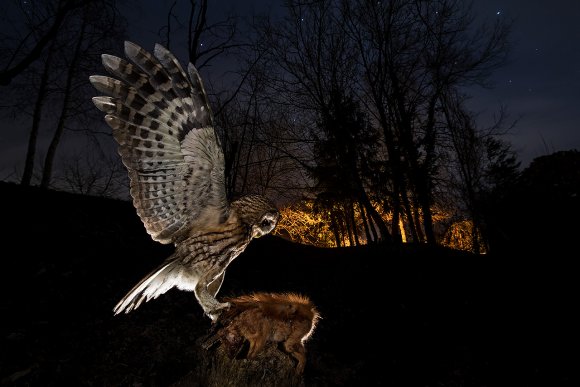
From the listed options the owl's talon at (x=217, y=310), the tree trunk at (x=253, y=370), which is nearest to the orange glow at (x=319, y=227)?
the tree trunk at (x=253, y=370)

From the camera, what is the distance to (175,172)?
2.70 m

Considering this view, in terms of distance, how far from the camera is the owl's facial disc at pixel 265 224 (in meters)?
2.92

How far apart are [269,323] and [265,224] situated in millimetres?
892

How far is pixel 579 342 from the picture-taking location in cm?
531

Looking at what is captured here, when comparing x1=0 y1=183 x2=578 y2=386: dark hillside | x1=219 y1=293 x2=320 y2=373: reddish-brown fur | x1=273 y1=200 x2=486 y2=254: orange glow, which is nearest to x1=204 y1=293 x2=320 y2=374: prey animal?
x1=219 y1=293 x2=320 y2=373: reddish-brown fur

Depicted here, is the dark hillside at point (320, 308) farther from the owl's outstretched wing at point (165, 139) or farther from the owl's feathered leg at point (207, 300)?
the owl's outstretched wing at point (165, 139)

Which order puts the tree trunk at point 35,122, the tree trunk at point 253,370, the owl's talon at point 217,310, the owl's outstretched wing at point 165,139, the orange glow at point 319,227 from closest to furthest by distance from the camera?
the owl's outstretched wing at point 165,139 → the owl's talon at point 217,310 → the tree trunk at point 253,370 → the tree trunk at point 35,122 → the orange glow at point 319,227

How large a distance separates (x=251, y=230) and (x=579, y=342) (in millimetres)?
5483

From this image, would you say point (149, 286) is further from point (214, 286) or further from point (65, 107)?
point (65, 107)

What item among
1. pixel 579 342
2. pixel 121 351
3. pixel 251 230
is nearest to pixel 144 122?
pixel 251 230

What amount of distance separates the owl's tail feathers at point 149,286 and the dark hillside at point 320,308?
1.77m

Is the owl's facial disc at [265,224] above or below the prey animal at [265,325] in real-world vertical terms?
above

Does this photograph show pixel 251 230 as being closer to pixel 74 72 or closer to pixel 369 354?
pixel 369 354

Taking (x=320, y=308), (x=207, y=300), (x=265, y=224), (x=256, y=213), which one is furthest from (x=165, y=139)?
(x=320, y=308)
